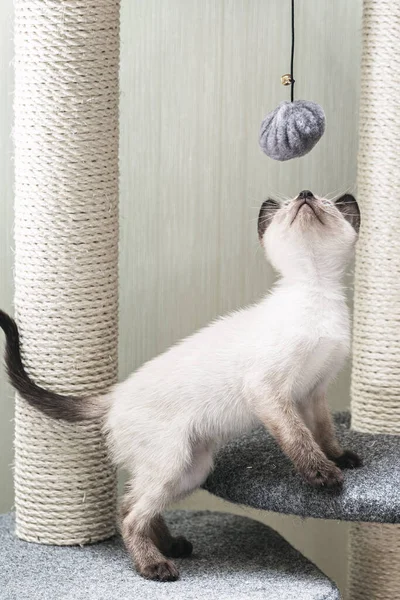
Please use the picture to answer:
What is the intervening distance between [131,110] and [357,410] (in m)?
0.77

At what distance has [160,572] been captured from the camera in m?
1.39

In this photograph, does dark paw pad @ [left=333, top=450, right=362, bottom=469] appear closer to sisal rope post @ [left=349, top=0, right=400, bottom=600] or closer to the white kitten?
the white kitten

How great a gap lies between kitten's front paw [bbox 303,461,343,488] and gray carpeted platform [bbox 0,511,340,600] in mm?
160

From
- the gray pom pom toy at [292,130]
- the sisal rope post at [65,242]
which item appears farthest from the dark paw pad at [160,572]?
the gray pom pom toy at [292,130]

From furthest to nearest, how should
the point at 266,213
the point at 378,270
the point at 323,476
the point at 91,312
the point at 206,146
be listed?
the point at 206,146 < the point at 378,270 < the point at 91,312 < the point at 266,213 < the point at 323,476

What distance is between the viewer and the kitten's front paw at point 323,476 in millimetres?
1330

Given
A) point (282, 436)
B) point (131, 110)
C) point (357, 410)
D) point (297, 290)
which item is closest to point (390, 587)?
point (357, 410)

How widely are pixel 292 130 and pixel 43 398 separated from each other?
22.6 inches

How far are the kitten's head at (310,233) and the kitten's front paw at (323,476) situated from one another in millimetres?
287

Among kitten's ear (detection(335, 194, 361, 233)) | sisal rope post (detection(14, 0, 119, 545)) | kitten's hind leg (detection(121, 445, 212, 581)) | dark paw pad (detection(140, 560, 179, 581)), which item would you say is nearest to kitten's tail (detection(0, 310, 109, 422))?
sisal rope post (detection(14, 0, 119, 545))

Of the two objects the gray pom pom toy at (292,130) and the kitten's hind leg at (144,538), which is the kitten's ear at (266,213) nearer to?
the gray pom pom toy at (292,130)

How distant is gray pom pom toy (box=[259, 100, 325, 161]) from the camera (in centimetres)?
144

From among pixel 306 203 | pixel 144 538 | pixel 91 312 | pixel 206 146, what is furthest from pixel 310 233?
pixel 206 146

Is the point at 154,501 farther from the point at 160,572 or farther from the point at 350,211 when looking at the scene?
the point at 350,211
